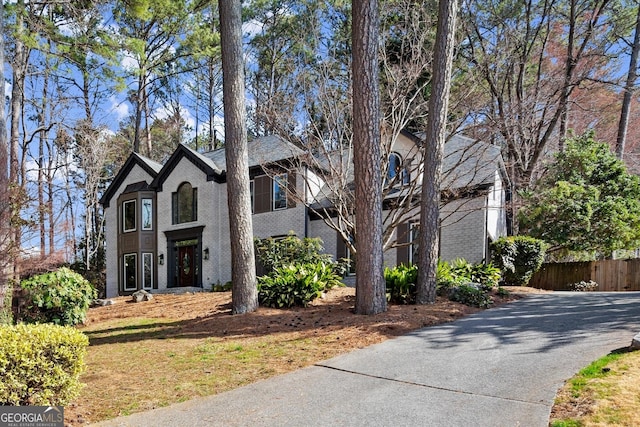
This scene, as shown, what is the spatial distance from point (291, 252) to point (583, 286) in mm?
9595

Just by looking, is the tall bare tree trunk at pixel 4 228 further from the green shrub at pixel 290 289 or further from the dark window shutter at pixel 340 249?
the dark window shutter at pixel 340 249

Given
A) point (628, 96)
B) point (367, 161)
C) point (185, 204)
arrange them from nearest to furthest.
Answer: point (367, 161) < point (628, 96) < point (185, 204)

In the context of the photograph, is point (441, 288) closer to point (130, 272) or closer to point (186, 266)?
point (186, 266)

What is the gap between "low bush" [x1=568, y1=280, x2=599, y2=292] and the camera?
14616 mm

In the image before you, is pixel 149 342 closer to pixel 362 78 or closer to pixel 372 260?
pixel 372 260

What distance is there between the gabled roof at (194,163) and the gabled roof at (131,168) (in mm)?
665

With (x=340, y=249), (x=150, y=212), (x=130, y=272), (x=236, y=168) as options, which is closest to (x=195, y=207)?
(x=150, y=212)

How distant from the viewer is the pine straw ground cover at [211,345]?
477 cm

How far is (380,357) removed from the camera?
5719mm

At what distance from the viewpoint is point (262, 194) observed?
1878 cm

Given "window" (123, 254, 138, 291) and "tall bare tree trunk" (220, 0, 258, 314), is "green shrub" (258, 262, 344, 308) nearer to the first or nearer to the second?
"tall bare tree trunk" (220, 0, 258, 314)

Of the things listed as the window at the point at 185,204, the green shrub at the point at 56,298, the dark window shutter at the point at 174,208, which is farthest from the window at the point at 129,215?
the green shrub at the point at 56,298

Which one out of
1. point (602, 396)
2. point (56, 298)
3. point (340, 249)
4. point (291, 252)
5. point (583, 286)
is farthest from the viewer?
point (340, 249)

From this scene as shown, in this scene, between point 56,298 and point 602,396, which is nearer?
point 602,396
